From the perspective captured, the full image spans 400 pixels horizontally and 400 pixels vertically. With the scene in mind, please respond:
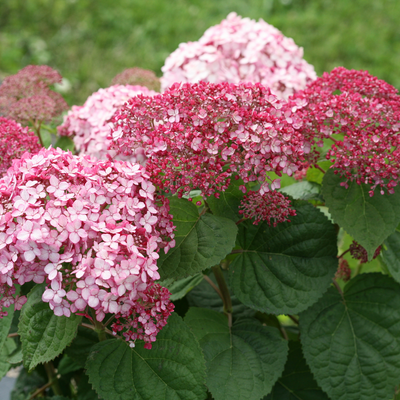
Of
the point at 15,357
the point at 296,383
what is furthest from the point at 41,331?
the point at 296,383

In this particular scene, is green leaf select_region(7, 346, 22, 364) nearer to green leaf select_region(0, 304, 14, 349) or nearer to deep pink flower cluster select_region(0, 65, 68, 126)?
green leaf select_region(0, 304, 14, 349)

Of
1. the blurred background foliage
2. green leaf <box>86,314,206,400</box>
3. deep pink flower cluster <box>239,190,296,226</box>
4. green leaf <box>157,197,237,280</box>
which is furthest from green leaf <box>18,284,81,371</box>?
the blurred background foliage

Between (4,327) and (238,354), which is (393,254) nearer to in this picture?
(238,354)

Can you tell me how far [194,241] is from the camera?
134cm

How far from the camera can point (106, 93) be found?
1751 millimetres

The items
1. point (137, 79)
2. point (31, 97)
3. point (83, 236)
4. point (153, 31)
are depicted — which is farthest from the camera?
point (153, 31)

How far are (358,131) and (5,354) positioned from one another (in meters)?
1.26

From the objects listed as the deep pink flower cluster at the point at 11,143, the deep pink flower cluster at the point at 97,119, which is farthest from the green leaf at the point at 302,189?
the deep pink flower cluster at the point at 11,143

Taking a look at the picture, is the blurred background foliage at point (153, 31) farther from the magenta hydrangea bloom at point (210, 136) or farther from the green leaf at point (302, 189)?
the magenta hydrangea bloom at point (210, 136)

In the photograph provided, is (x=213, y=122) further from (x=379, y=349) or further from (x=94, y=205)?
(x=379, y=349)

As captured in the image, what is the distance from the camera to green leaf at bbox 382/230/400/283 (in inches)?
59.7

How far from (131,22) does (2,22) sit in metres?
1.61

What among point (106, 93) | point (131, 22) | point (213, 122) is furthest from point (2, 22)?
point (213, 122)

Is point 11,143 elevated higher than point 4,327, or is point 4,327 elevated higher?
point 11,143
